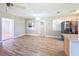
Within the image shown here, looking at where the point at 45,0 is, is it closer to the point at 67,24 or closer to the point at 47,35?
the point at 67,24

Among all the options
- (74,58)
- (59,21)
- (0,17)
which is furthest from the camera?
(59,21)

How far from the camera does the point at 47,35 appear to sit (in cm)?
1310

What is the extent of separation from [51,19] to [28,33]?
12.1ft

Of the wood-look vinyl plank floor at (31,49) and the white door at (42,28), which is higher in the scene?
the white door at (42,28)

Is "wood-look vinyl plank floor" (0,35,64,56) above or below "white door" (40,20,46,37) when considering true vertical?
below

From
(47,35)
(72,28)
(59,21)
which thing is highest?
(59,21)

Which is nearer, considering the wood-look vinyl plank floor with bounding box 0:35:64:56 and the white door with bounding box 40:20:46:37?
the wood-look vinyl plank floor with bounding box 0:35:64:56

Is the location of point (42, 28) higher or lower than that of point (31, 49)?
higher

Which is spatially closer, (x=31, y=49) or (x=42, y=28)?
(x=31, y=49)

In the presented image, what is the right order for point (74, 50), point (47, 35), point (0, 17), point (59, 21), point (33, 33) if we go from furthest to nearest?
point (33, 33), point (47, 35), point (59, 21), point (0, 17), point (74, 50)

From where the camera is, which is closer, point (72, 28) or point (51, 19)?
point (72, 28)

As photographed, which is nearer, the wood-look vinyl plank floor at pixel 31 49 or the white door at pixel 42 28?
the wood-look vinyl plank floor at pixel 31 49

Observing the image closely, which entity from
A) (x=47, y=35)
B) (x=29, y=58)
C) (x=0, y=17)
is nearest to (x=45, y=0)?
(x=29, y=58)

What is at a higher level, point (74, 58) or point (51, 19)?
point (51, 19)
